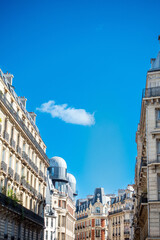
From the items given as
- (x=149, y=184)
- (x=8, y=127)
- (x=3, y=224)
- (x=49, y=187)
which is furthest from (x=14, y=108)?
(x=49, y=187)

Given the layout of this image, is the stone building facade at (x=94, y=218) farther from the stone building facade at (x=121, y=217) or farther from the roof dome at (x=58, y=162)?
the roof dome at (x=58, y=162)

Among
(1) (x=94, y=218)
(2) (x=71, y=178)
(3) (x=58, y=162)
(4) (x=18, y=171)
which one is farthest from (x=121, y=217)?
(4) (x=18, y=171)

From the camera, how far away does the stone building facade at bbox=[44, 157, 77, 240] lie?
87.0 meters

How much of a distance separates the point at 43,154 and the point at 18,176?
13245 millimetres

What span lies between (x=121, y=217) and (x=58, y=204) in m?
22.8

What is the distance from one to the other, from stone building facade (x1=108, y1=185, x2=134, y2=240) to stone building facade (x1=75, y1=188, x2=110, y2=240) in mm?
7269

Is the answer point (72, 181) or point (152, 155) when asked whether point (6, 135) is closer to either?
point (152, 155)

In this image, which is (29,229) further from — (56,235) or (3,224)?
(56,235)

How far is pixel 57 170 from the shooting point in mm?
102062

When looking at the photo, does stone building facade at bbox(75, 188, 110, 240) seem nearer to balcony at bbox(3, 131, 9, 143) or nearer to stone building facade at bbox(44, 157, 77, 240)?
stone building facade at bbox(44, 157, 77, 240)

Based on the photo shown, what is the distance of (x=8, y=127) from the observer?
41656mm

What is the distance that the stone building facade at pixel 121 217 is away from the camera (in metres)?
107

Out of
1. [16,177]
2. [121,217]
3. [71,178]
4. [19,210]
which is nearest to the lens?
[19,210]

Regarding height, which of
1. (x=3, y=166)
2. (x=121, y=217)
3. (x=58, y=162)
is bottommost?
(x=3, y=166)
